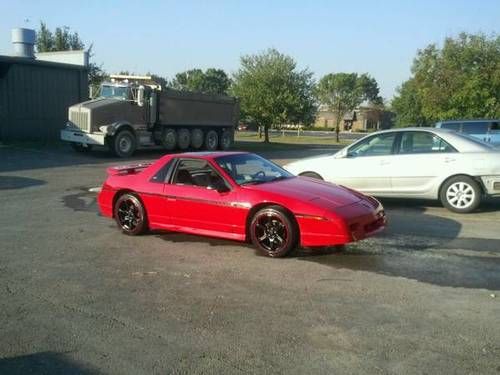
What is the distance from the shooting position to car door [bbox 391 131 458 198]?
1010 cm

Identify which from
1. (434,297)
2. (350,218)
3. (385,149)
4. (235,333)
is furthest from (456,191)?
(235,333)

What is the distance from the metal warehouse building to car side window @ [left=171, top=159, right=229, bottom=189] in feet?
69.5

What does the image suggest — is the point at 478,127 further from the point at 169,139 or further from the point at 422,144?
the point at 169,139

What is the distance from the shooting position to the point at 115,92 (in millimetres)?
24672

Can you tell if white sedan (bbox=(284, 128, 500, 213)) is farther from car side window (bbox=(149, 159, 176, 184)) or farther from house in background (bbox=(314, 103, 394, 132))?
house in background (bbox=(314, 103, 394, 132))

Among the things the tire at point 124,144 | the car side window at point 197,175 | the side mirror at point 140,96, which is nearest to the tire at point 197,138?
the side mirror at point 140,96

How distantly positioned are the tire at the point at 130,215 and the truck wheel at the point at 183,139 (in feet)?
61.5

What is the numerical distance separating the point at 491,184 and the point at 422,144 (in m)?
1.34

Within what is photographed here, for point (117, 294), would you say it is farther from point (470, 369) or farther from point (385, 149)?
point (385, 149)

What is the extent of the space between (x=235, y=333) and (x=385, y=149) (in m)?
6.81

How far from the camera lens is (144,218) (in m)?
8.20

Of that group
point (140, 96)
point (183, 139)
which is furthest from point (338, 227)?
point (183, 139)

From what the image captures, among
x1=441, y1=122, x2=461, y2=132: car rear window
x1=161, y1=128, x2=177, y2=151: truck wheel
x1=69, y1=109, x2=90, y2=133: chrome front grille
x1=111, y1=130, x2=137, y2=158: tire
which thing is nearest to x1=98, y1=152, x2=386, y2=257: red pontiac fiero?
x1=441, y1=122, x2=461, y2=132: car rear window

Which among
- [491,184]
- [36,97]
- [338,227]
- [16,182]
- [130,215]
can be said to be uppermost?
[36,97]
